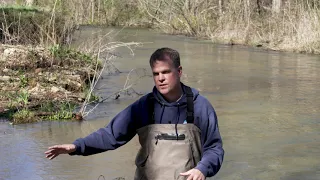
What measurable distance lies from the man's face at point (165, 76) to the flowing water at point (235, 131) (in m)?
3.37

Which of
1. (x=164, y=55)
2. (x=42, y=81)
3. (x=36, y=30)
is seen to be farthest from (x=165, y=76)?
(x=36, y=30)

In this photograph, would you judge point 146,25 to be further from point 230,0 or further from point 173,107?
point 173,107

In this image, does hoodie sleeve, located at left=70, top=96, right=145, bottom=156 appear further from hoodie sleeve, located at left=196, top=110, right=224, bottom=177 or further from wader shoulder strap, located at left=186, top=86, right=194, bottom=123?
hoodie sleeve, located at left=196, top=110, right=224, bottom=177

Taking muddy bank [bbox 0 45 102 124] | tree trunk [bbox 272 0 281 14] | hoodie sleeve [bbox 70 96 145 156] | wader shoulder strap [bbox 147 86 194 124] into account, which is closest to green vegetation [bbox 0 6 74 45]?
muddy bank [bbox 0 45 102 124]

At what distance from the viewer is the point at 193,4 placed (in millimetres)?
35062

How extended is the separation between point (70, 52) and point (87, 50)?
0.82m

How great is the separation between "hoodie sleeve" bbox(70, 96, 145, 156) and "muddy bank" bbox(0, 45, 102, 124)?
6.06 meters

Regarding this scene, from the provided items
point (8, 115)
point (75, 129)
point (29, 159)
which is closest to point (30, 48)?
point (8, 115)

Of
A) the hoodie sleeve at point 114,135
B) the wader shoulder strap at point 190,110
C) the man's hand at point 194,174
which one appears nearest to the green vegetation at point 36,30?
the hoodie sleeve at point 114,135

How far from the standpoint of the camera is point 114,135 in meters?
3.85

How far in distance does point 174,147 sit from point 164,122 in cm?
16

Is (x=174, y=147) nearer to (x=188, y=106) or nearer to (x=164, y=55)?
(x=188, y=106)

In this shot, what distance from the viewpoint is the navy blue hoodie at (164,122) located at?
3.68 m

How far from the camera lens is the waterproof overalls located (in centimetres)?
370
